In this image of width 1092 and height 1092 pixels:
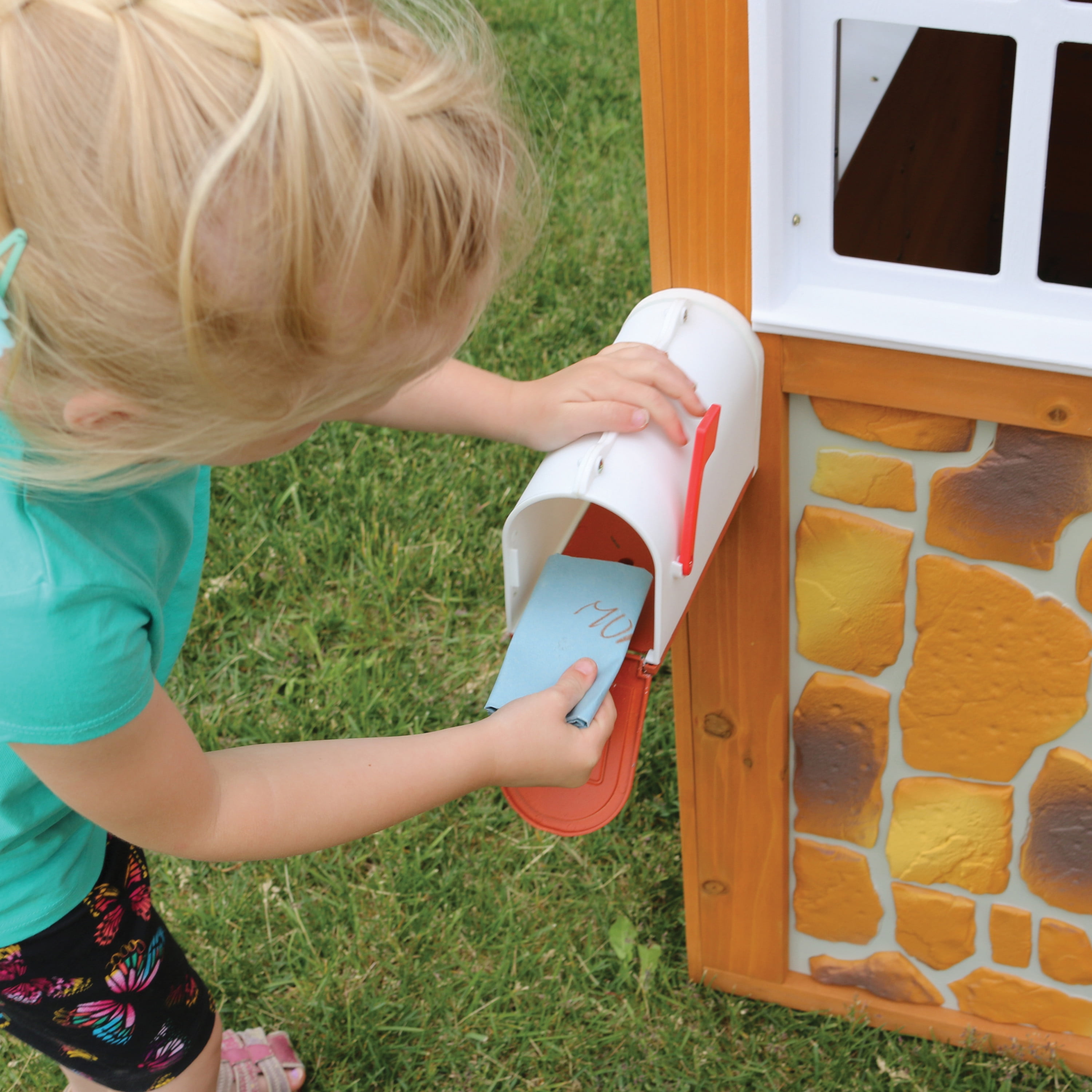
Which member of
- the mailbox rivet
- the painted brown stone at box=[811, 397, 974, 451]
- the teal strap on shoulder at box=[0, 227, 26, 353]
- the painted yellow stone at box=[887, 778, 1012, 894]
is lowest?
the painted yellow stone at box=[887, 778, 1012, 894]

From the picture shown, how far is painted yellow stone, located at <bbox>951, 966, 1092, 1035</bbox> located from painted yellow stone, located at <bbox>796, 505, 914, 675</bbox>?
0.54 metres

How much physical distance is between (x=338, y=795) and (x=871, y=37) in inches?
55.1

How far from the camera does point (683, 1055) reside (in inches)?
66.2

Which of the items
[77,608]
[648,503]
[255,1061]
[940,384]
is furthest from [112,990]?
[940,384]

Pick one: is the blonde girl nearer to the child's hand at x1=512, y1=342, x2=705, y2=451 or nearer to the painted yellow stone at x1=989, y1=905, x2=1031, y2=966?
the child's hand at x1=512, y1=342, x2=705, y2=451

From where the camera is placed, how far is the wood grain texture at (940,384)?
1.03m

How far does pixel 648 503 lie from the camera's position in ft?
3.26

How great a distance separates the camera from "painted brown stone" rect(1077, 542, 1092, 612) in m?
1.13

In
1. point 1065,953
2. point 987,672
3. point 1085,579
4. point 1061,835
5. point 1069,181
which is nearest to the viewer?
point 1085,579

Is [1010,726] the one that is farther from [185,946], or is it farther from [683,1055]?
[185,946]

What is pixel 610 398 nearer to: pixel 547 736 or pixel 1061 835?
pixel 547 736

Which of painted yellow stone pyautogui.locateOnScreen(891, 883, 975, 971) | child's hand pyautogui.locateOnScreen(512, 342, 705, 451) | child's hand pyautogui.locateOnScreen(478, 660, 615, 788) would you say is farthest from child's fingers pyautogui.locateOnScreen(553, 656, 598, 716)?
painted yellow stone pyautogui.locateOnScreen(891, 883, 975, 971)

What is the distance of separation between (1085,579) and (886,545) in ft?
0.60

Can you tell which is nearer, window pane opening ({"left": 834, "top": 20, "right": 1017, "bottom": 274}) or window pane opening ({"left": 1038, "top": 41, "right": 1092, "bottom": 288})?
window pane opening ({"left": 834, "top": 20, "right": 1017, "bottom": 274})
